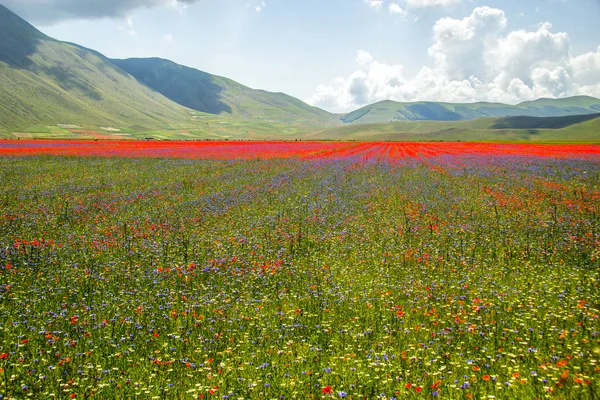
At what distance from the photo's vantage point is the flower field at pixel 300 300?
5770 millimetres

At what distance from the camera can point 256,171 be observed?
1383 inches

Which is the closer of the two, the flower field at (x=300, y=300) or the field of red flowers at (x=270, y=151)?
the flower field at (x=300, y=300)

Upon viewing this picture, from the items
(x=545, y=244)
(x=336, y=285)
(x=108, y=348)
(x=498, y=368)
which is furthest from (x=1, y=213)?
(x=545, y=244)

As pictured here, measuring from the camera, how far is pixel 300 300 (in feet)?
29.4

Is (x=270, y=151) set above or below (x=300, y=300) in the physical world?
Result: above

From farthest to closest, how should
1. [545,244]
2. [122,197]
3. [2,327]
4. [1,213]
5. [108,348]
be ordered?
1. [122,197]
2. [1,213]
3. [545,244]
4. [2,327]
5. [108,348]

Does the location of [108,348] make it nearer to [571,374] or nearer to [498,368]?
[498,368]

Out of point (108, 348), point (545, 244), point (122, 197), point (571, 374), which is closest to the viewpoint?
point (571, 374)

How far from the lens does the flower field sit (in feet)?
18.9

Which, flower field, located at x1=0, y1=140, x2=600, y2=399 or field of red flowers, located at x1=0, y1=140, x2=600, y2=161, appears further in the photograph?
field of red flowers, located at x1=0, y1=140, x2=600, y2=161

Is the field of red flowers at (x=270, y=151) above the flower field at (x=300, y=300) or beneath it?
above

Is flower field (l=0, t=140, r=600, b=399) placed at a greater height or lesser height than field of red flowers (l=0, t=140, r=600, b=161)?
lesser

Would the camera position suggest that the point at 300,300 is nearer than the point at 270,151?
Yes

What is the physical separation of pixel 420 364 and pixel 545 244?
8.96 metres
